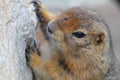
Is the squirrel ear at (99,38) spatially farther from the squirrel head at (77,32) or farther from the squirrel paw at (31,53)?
the squirrel paw at (31,53)

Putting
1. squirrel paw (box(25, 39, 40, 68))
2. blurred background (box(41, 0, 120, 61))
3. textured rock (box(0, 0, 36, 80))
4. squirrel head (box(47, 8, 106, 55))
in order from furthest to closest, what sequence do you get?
blurred background (box(41, 0, 120, 61)), squirrel head (box(47, 8, 106, 55)), squirrel paw (box(25, 39, 40, 68)), textured rock (box(0, 0, 36, 80))

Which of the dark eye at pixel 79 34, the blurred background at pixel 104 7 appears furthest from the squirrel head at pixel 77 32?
the blurred background at pixel 104 7

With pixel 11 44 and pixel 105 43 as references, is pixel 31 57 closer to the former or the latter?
pixel 11 44

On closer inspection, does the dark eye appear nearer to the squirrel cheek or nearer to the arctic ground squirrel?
the arctic ground squirrel

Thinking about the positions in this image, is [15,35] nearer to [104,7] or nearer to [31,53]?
[31,53]

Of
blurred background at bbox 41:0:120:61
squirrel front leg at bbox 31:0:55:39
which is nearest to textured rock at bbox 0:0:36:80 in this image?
squirrel front leg at bbox 31:0:55:39

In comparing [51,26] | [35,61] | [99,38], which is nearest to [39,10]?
[51,26]

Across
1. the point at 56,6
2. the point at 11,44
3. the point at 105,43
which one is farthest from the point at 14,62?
the point at 56,6
